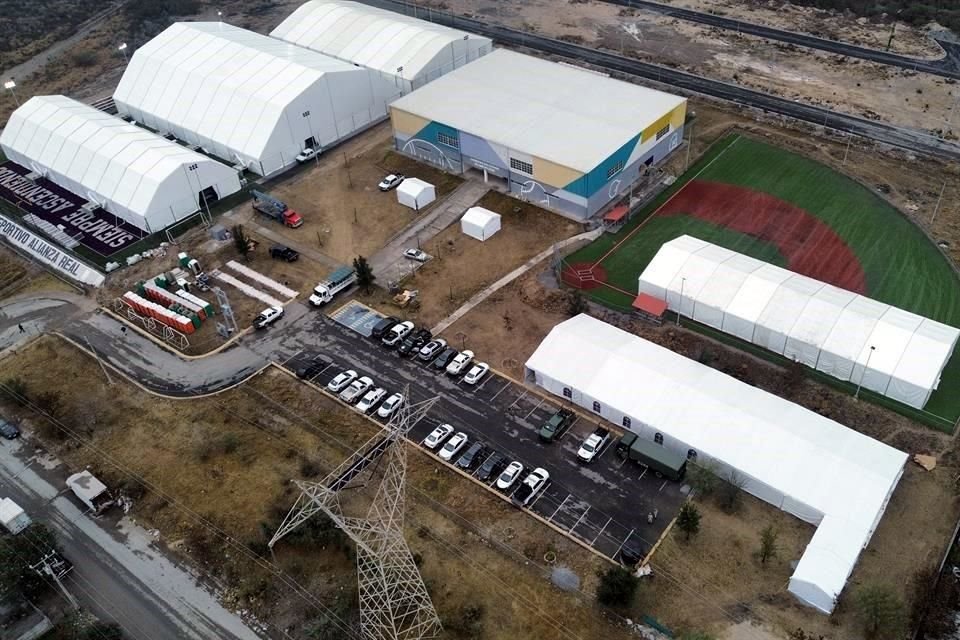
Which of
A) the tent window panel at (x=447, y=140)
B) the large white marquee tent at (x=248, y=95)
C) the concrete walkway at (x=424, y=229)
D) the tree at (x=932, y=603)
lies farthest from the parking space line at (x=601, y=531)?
the large white marquee tent at (x=248, y=95)

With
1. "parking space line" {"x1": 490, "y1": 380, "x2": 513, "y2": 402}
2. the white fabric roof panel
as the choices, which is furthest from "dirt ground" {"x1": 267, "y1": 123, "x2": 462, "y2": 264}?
"parking space line" {"x1": 490, "y1": 380, "x2": 513, "y2": 402}

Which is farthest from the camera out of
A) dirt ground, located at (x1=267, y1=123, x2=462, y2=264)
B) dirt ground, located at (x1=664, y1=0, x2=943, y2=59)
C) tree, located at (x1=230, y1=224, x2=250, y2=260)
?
dirt ground, located at (x1=664, y1=0, x2=943, y2=59)

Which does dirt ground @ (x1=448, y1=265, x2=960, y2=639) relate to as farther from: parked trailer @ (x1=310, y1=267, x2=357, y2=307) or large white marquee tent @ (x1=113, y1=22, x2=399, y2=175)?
large white marquee tent @ (x1=113, y1=22, x2=399, y2=175)

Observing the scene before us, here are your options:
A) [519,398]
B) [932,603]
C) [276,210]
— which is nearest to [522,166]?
→ [276,210]

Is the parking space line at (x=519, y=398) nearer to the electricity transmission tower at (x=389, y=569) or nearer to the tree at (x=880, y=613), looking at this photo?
the electricity transmission tower at (x=389, y=569)

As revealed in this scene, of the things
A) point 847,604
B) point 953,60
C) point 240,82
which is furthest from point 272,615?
point 953,60

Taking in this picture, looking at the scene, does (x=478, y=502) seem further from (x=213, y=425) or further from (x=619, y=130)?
(x=619, y=130)
